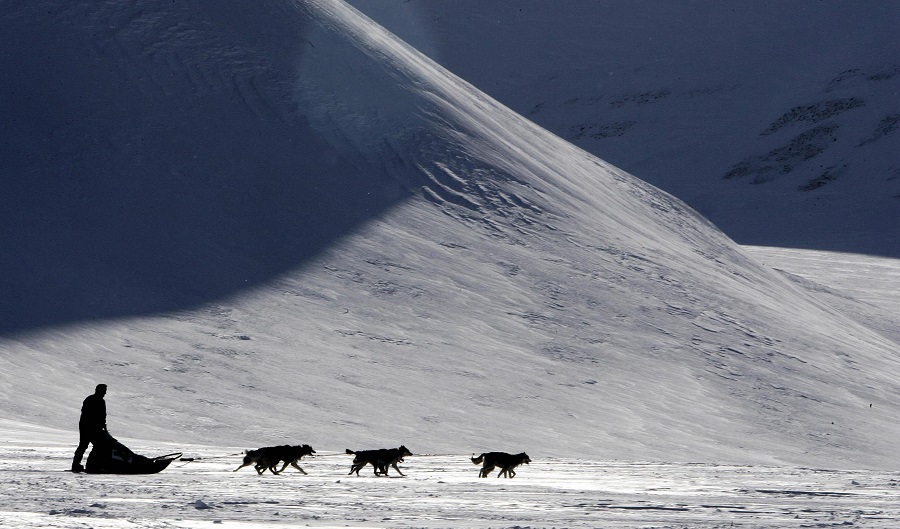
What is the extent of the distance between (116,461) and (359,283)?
45.2ft

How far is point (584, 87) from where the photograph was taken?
247ft

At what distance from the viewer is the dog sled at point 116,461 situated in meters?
9.06

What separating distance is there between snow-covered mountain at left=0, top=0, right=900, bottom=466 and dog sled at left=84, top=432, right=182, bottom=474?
5352 mm

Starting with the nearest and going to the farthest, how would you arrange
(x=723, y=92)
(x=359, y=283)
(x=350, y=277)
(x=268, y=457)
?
(x=268, y=457) → (x=359, y=283) → (x=350, y=277) → (x=723, y=92)

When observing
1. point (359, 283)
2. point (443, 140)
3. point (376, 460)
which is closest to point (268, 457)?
point (376, 460)

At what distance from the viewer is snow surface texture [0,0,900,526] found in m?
17.0

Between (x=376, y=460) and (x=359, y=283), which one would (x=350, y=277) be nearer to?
(x=359, y=283)

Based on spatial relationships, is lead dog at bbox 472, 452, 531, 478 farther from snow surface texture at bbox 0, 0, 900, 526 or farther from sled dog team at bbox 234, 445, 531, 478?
snow surface texture at bbox 0, 0, 900, 526

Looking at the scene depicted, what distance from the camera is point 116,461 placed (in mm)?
9086

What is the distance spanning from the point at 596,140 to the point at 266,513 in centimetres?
6409

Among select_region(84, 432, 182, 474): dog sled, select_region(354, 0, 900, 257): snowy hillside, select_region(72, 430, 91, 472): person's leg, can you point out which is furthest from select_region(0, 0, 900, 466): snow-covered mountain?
select_region(354, 0, 900, 257): snowy hillside

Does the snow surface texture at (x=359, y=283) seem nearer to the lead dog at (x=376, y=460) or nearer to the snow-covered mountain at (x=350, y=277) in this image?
the snow-covered mountain at (x=350, y=277)

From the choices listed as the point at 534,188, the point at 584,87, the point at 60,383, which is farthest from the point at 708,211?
the point at 60,383

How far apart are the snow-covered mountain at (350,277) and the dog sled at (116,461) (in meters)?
5.35
